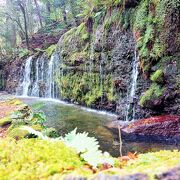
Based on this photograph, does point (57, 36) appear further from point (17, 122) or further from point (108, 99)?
point (17, 122)

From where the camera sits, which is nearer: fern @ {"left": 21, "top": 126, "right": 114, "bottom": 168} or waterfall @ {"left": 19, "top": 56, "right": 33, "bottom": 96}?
fern @ {"left": 21, "top": 126, "right": 114, "bottom": 168}

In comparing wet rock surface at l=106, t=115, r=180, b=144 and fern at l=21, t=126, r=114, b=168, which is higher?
fern at l=21, t=126, r=114, b=168

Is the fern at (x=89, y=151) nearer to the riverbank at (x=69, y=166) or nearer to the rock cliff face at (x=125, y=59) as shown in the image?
the riverbank at (x=69, y=166)

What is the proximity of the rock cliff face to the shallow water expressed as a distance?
95 cm

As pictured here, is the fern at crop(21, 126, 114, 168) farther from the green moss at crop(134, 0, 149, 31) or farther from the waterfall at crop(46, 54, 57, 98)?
the waterfall at crop(46, 54, 57, 98)

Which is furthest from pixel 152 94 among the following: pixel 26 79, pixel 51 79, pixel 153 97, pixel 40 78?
pixel 26 79

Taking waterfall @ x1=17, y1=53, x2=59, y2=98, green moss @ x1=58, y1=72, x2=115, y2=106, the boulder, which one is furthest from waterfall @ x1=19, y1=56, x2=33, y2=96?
the boulder

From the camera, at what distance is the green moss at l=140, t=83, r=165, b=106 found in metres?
11.5

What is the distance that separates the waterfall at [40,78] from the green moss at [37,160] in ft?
62.3

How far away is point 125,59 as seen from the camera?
14.4 m

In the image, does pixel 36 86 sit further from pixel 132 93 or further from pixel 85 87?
pixel 132 93

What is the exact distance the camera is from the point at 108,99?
1541 centimetres

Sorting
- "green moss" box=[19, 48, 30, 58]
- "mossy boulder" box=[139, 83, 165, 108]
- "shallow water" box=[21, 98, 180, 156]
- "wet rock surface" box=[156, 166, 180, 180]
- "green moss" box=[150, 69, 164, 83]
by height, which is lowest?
"shallow water" box=[21, 98, 180, 156]

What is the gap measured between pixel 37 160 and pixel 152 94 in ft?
33.1
